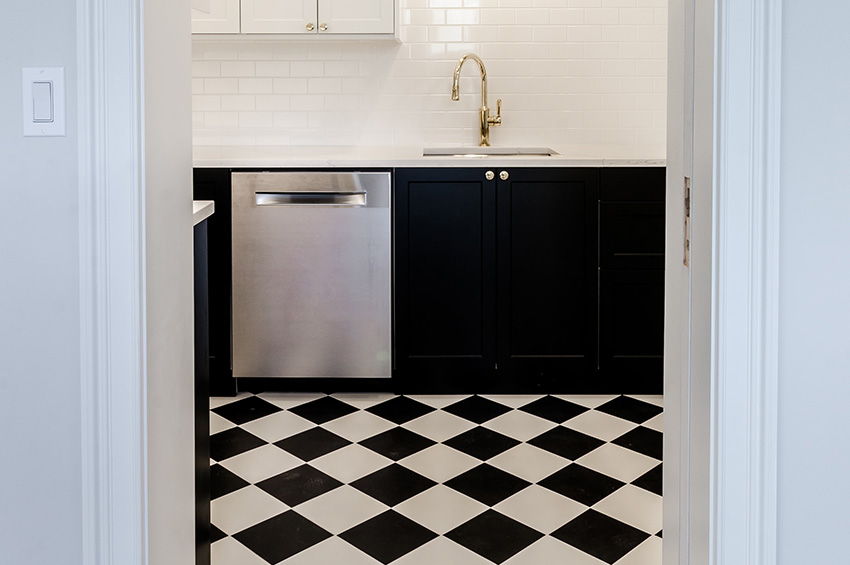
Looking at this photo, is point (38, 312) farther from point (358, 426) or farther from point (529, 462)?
point (358, 426)

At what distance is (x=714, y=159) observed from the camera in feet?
3.89

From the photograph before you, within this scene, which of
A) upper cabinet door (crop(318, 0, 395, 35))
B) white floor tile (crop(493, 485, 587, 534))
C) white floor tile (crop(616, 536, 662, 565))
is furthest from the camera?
upper cabinet door (crop(318, 0, 395, 35))

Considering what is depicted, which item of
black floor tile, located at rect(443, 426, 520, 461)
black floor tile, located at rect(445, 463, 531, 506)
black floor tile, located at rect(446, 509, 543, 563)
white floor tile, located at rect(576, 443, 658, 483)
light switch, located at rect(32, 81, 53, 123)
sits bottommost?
black floor tile, located at rect(446, 509, 543, 563)

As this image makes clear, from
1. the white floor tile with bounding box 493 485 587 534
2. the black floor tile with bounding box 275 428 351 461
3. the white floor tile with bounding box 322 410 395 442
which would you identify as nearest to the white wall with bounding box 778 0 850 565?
the white floor tile with bounding box 493 485 587 534

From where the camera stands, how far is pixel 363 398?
3723 millimetres

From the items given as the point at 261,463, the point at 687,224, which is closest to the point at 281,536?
the point at 261,463

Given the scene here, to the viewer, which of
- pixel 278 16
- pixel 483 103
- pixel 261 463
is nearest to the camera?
pixel 261 463

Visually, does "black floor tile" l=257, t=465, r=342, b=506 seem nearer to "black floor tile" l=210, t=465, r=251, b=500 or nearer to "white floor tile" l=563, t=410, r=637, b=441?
"black floor tile" l=210, t=465, r=251, b=500

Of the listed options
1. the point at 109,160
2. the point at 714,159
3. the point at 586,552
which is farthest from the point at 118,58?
the point at 586,552

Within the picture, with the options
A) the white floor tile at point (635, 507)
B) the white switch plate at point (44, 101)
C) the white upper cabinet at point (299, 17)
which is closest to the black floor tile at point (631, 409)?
the white floor tile at point (635, 507)

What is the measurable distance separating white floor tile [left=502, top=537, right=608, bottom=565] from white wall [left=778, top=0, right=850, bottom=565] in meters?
1.15

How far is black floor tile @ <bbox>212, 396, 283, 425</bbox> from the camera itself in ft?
11.4

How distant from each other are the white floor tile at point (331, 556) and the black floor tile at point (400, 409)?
3.34 feet

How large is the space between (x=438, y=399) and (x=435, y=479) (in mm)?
860
